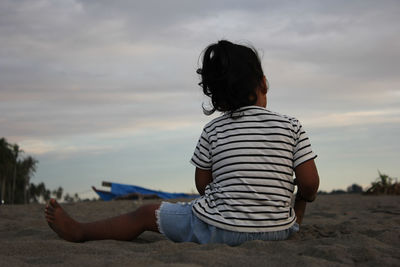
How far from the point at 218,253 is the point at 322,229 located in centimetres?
124

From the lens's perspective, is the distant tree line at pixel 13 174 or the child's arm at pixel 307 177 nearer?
the child's arm at pixel 307 177

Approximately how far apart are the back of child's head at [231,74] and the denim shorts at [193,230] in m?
0.71

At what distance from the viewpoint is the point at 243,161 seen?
9.23 feet

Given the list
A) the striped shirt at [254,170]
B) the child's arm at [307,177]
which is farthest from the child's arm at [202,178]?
the child's arm at [307,177]

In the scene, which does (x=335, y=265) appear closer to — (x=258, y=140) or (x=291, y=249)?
(x=291, y=249)

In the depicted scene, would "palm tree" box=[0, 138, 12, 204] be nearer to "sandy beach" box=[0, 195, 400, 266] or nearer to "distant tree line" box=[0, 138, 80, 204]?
"distant tree line" box=[0, 138, 80, 204]

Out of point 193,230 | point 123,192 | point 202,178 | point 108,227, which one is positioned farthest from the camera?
point 123,192

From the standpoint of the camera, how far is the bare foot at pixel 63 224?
3193 millimetres

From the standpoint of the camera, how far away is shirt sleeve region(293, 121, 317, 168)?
287 centimetres

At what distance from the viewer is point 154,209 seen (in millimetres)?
3107

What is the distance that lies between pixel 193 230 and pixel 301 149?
0.82 metres

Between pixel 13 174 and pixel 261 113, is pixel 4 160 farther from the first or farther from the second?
pixel 261 113


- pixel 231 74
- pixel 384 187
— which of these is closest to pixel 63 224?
pixel 231 74

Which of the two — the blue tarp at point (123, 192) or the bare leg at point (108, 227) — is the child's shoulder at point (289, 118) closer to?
the bare leg at point (108, 227)
